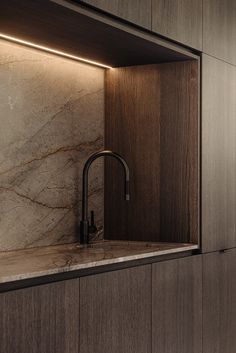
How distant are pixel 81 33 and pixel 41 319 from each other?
1207mm

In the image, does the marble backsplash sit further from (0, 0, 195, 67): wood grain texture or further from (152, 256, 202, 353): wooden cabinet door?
(152, 256, 202, 353): wooden cabinet door

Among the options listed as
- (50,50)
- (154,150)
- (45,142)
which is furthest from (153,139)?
(50,50)

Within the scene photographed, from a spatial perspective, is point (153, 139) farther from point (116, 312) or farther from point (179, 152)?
point (116, 312)

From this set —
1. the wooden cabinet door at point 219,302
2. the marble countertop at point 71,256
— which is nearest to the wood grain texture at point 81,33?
the marble countertop at point 71,256

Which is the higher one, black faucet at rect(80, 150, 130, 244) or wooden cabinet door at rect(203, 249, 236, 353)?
black faucet at rect(80, 150, 130, 244)

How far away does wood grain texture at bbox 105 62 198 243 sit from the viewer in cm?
327

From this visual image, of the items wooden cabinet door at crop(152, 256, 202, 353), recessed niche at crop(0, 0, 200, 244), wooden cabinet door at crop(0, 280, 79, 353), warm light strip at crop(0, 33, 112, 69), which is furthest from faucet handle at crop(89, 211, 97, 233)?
wooden cabinet door at crop(0, 280, 79, 353)

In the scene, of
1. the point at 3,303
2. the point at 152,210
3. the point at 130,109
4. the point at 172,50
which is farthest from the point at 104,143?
the point at 3,303

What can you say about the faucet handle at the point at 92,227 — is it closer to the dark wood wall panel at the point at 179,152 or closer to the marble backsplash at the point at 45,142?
the marble backsplash at the point at 45,142

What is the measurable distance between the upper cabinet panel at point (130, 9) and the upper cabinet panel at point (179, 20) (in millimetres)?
62

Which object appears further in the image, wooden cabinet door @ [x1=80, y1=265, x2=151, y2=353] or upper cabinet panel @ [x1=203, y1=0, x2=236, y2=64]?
upper cabinet panel @ [x1=203, y1=0, x2=236, y2=64]

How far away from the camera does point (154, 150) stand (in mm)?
3344

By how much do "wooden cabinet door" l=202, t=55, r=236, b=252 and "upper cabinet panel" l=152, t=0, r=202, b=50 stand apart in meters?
0.17

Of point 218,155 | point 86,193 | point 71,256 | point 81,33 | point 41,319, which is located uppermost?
point 81,33
